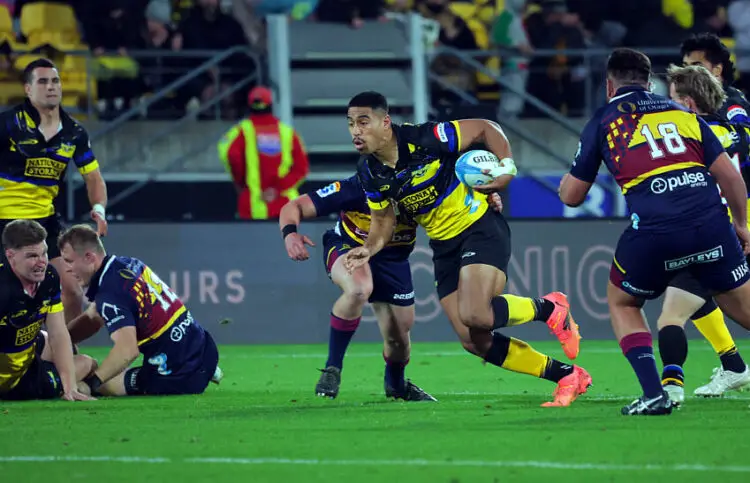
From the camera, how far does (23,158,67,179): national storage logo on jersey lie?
10.5 meters

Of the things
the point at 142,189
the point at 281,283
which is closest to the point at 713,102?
the point at 281,283

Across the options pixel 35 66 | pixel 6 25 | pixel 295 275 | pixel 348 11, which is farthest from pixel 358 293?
pixel 6 25

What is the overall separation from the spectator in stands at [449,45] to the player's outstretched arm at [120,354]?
9130 millimetres

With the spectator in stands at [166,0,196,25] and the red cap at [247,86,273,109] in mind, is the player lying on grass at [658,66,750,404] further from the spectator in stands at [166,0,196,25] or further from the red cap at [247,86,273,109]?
the spectator in stands at [166,0,196,25]

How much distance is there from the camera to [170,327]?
31.1ft

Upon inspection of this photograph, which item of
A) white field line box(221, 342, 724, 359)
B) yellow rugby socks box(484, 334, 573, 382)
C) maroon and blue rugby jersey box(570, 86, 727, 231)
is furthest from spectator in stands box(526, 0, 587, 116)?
maroon and blue rugby jersey box(570, 86, 727, 231)

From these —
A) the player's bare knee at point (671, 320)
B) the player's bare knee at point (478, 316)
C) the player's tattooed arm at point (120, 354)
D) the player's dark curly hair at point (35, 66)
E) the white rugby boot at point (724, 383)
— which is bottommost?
the white rugby boot at point (724, 383)

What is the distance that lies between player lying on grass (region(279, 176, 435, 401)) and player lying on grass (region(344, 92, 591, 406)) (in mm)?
468

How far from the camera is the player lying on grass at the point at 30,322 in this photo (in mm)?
8711

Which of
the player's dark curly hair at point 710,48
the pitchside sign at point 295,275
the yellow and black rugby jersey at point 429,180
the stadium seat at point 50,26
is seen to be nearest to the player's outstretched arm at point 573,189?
the yellow and black rugby jersey at point 429,180

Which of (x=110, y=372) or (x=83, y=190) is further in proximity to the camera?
(x=83, y=190)

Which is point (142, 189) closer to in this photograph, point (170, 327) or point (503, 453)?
point (170, 327)

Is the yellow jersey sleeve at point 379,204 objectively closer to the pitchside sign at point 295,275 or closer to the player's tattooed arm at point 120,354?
the player's tattooed arm at point 120,354

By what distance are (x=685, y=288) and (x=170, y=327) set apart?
3363 mm
